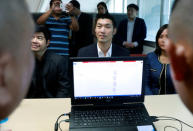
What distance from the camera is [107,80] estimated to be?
43.4 inches

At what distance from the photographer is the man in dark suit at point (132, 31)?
145 inches

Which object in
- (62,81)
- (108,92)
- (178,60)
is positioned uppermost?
(178,60)

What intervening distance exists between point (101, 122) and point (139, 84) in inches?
11.3

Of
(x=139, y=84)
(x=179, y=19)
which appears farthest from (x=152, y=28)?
(x=179, y=19)

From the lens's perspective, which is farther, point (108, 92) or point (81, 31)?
point (81, 31)

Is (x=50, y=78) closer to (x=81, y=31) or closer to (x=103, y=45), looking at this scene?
(x=103, y=45)

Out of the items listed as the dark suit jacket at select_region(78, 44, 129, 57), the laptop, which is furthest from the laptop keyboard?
the dark suit jacket at select_region(78, 44, 129, 57)

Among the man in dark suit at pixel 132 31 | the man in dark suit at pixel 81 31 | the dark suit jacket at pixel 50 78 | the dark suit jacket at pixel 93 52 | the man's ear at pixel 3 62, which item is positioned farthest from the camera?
the man in dark suit at pixel 132 31

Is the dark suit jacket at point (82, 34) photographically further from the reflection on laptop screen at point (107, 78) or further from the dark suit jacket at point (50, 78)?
the reflection on laptop screen at point (107, 78)

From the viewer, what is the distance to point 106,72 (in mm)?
1088

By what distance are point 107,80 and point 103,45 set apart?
97 cm

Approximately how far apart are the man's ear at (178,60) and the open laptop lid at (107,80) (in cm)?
75

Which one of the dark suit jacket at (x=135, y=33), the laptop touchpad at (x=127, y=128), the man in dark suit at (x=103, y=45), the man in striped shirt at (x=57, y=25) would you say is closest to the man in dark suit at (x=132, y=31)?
the dark suit jacket at (x=135, y=33)

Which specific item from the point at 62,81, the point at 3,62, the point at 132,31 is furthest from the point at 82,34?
the point at 3,62
